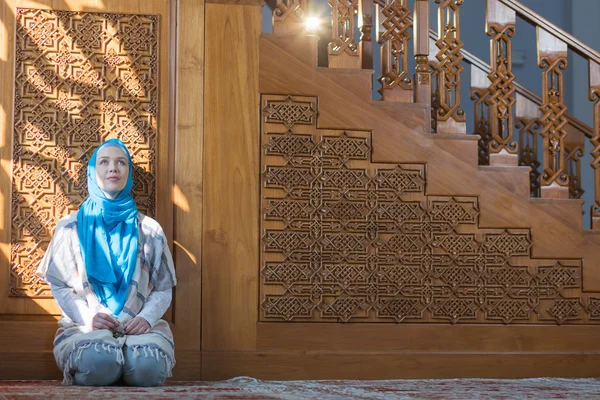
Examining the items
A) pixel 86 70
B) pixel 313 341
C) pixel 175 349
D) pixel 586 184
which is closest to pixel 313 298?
pixel 313 341

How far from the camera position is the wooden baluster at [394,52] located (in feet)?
15.2

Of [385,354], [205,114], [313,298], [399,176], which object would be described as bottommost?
[385,354]

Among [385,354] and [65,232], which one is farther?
[385,354]

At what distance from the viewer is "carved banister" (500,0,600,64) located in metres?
4.75

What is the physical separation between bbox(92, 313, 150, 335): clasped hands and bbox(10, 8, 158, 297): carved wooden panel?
2.01ft

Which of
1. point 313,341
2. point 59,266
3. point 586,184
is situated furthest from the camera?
point 586,184

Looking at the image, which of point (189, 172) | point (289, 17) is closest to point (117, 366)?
point (189, 172)

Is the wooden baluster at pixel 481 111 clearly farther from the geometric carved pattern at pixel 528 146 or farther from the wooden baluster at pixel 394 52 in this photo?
the wooden baluster at pixel 394 52

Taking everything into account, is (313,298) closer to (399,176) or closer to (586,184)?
(399,176)

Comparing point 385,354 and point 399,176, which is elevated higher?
point 399,176

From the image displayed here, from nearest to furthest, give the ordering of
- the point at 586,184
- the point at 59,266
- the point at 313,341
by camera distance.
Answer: the point at 59,266 → the point at 313,341 → the point at 586,184

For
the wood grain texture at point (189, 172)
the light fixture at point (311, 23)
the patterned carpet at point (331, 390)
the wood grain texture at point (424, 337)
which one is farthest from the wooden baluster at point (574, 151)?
the wood grain texture at point (189, 172)

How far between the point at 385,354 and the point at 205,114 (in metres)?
1.45

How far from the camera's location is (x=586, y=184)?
307 inches
